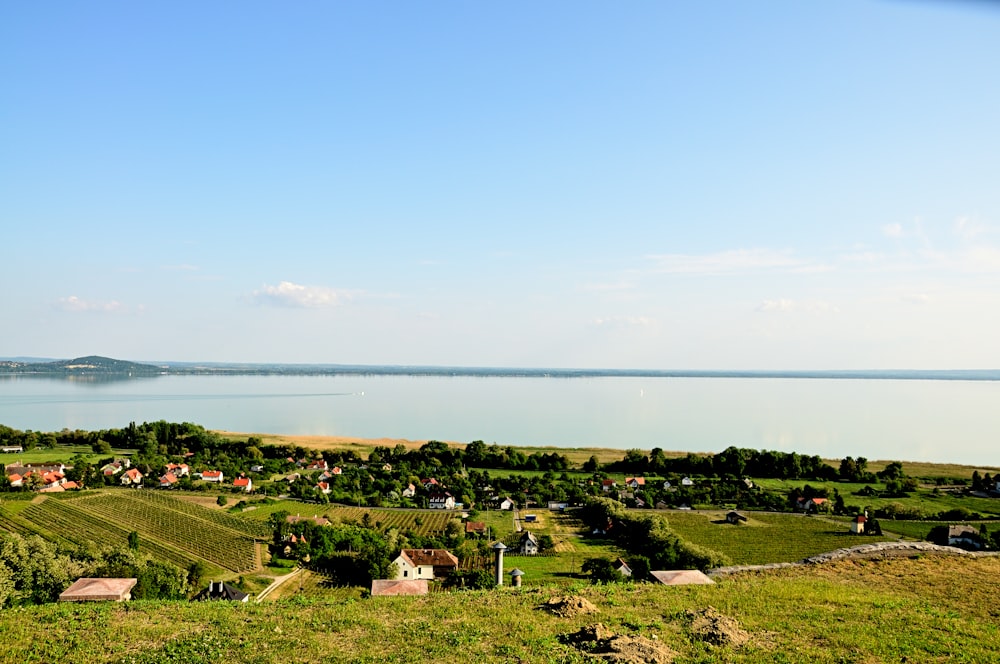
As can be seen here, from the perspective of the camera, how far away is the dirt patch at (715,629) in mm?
9148

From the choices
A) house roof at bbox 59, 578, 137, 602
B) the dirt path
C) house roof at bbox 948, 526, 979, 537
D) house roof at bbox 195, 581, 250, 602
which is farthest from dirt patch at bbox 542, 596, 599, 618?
house roof at bbox 948, 526, 979, 537

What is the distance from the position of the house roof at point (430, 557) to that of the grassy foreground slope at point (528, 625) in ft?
51.3

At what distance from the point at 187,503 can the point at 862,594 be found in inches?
1775

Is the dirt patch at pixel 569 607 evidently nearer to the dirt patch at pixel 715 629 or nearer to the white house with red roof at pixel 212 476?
the dirt patch at pixel 715 629

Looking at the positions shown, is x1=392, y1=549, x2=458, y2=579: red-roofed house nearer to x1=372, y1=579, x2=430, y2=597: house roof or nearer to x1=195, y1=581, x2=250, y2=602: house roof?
x1=195, y1=581, x2=250, y2=602: house roof

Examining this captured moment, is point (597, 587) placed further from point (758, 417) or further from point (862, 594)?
→ point (758, 417)

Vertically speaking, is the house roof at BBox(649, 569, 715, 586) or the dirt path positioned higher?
the house roof at BBox(649, 569, 715, 586)

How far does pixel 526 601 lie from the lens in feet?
38.2

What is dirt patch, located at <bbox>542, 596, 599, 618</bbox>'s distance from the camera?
10.7 m

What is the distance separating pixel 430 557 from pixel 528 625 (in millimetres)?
19180

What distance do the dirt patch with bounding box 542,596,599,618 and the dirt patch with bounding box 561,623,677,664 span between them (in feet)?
3.76

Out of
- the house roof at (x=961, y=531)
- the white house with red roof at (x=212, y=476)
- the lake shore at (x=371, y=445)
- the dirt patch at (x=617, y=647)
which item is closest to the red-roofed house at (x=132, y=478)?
the white house with red roof at (x=212, y=476)

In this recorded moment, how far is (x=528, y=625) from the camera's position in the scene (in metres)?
10.0

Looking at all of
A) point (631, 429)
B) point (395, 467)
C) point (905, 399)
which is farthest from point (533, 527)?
point (905, 399)
